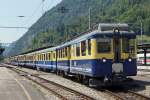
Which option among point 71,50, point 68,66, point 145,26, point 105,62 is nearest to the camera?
point 105,62

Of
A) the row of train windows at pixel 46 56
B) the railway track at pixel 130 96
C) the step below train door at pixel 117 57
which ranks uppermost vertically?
the row of train windows at pixel 46 56

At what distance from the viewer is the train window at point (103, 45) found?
70.0ft

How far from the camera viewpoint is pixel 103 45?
21422mm

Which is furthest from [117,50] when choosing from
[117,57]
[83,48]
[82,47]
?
[82,47]

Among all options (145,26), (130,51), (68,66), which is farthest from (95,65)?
(145,26)

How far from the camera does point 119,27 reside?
2202 centimetres

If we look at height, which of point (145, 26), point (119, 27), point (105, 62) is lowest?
point (105, 62)

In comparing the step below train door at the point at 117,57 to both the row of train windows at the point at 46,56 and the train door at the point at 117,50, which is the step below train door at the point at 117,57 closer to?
the train door at the point at 117,50

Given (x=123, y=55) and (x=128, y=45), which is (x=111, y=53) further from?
(x=128, y=45)

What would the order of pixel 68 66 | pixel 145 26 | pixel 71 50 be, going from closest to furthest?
pixel 71 50 < pixel 68 66 < pixel 145 26

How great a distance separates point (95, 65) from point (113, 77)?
1050 millimetres

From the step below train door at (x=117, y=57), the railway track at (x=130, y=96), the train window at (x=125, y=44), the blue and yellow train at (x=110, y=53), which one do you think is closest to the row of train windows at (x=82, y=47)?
the blue and yellow train at (x=110, y=53)

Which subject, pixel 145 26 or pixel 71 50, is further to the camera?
pixel 145 26

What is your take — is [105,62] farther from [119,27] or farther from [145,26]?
[145,26]
